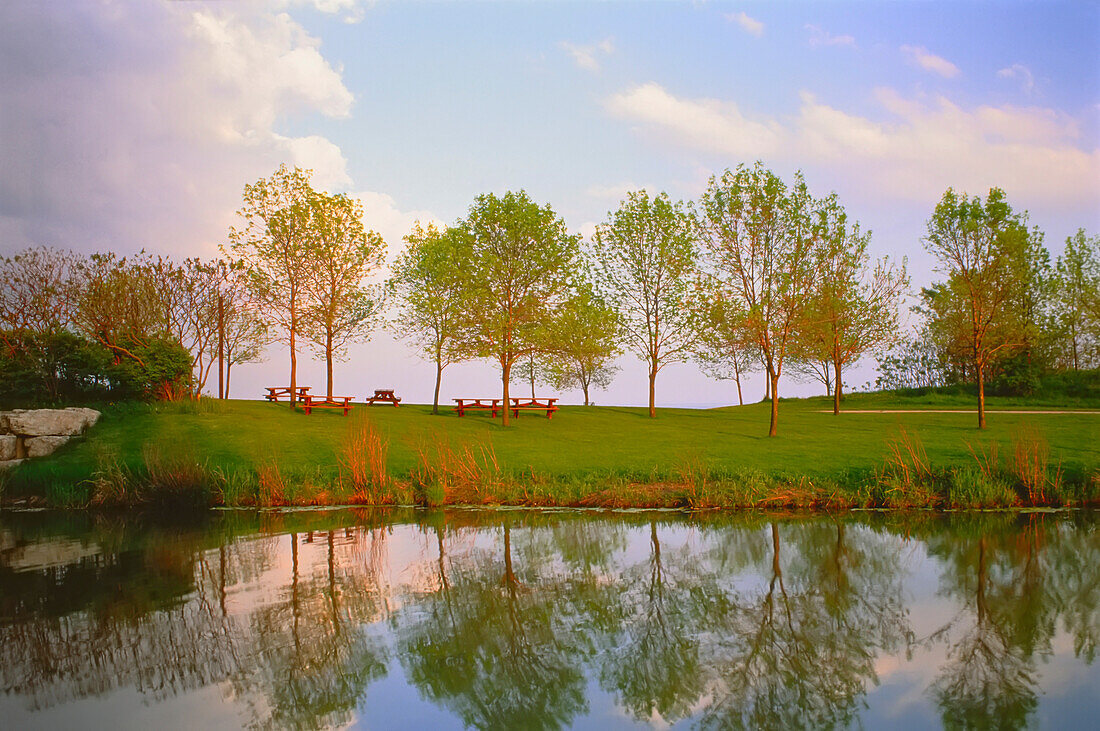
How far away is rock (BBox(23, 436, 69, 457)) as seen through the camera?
2238 centimetres

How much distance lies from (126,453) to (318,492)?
7736mm

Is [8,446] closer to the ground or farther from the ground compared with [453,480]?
farther from the ground

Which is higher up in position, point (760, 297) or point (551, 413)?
→ point (760, 297)

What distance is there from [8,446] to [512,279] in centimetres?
1973

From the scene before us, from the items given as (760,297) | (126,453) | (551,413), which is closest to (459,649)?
(126,453)

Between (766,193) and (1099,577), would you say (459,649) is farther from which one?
(766,193)

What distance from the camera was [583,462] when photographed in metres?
20.8

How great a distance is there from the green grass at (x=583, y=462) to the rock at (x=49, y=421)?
0.80 m

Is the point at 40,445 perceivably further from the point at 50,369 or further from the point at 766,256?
the point at 766,256

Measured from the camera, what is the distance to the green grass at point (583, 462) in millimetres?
16766

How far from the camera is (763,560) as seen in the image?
11891 mm

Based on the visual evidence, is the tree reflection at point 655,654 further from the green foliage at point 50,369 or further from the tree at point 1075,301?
the tree at point 1075,301

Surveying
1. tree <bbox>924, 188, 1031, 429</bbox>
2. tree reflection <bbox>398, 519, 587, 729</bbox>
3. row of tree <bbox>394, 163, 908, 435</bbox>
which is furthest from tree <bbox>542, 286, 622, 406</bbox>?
tree reflection <bbox>398, 519, 587, 729</bbox>

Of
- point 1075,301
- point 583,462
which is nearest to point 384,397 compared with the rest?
point 583,462
